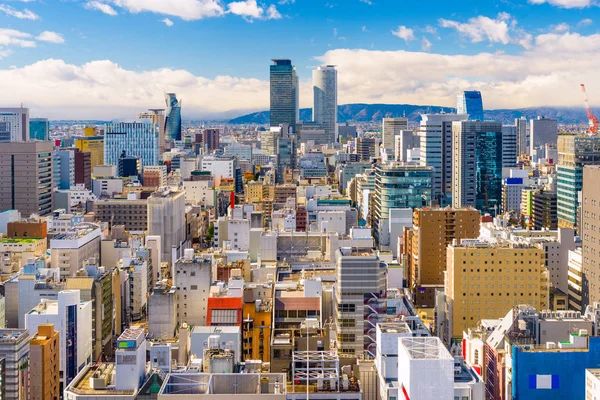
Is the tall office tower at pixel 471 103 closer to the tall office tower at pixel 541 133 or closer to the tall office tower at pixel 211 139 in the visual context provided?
the tall office tower at pixel 541 133

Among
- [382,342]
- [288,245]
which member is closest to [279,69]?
[288,245]

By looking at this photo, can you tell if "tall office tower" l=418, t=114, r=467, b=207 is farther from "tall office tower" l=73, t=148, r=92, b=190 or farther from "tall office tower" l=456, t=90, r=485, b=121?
"tall office tower" l=456, t=90, r=485, b=121

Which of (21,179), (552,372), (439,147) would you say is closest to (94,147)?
(21,179)

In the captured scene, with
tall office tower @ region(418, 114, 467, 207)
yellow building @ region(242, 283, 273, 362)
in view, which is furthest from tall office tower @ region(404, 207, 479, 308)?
tall office tower @ region(418, 114, 467, 207)

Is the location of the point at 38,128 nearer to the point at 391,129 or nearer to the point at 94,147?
the point at 94,147

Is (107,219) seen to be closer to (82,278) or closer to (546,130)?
(82,278)
